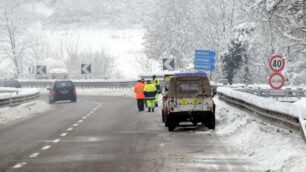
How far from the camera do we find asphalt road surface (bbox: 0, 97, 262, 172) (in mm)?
12680

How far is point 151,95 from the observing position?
3144 cm

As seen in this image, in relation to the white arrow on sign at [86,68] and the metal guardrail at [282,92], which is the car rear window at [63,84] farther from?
the white arrow on sign at [86,68]

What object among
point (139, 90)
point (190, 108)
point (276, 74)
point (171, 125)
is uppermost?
point (276, 74)

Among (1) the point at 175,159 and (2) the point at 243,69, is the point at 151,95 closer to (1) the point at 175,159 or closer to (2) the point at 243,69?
(1) the point at 175,159

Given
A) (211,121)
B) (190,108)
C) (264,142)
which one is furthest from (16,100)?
(264,142)

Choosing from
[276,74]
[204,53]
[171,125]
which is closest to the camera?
[276,74]

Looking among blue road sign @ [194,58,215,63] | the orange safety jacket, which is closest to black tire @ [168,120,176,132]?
the orange safety jacket

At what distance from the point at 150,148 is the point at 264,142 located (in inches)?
102

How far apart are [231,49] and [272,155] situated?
51418 millimetres

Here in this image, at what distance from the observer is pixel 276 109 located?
16109mm

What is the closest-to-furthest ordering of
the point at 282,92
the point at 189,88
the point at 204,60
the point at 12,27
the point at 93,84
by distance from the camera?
the point at 189,88 < the point at 204,60 < the point at 282,92 < the point at 93,84 < the point at 12,27

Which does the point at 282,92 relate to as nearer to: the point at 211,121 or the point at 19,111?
the point at 19,111

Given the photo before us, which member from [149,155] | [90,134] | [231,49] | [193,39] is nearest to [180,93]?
[90,134]

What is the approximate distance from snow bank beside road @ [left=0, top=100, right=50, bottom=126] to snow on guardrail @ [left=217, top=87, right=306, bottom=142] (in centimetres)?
997
